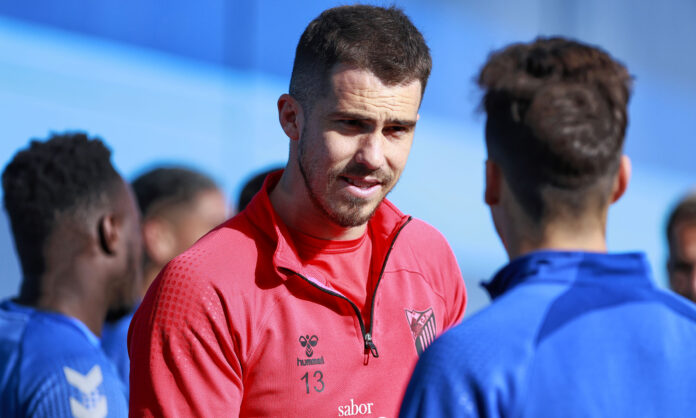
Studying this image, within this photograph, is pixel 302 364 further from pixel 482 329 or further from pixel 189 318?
pixel 482 329

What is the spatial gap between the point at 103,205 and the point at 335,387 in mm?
979

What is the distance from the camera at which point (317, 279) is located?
183 cm

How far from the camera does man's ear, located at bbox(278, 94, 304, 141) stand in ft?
6.18

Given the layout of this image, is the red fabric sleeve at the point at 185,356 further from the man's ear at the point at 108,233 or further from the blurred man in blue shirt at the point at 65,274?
the man's ear at the point at 108,233

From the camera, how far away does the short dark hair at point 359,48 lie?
181 centimetres

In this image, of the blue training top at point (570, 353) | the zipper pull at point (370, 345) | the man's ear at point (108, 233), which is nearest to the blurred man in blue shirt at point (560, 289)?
the blue training top at point (570, 353)

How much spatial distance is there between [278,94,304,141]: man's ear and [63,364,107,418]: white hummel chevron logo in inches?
31.0

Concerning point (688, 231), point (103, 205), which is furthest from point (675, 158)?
point (103, 205)

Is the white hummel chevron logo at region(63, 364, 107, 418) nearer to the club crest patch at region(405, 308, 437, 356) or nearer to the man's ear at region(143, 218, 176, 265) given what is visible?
the club crest patch at region(405, 308, 437, 356)

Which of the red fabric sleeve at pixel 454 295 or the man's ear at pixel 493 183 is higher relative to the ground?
the man's ear at pixel 493 183

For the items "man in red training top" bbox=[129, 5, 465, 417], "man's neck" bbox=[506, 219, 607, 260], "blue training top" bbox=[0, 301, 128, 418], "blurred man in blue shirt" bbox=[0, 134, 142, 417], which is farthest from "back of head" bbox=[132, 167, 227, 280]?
"man's neck" bbox=[506, 219, 607, 260]

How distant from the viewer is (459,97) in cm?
791

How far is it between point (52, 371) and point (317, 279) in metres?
0.71

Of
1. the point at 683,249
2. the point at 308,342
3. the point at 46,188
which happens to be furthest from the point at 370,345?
the point at 683,249
